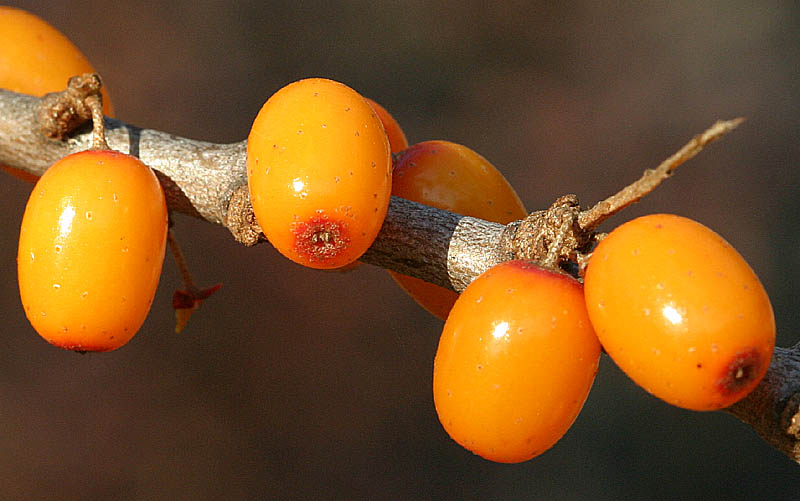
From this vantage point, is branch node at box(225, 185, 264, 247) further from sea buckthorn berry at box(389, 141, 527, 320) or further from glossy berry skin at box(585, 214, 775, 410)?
glossy berry skin at box(585, 214, 775, 410)

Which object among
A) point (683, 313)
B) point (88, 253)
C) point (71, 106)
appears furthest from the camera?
point (71, 106)

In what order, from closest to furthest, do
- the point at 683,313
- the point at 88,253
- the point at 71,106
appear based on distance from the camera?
the point at 683,313, the point at 88,253, the point at 71,106

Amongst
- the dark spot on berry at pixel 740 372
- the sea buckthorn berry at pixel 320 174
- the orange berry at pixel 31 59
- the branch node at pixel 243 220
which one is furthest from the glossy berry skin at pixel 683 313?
the orange berry at pixel 31 59

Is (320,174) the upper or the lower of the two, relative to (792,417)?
upper

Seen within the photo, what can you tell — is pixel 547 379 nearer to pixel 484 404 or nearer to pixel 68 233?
pixel 484 404

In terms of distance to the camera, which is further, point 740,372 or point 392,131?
point 392,131

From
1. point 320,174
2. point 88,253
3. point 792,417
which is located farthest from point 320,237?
point 792,417

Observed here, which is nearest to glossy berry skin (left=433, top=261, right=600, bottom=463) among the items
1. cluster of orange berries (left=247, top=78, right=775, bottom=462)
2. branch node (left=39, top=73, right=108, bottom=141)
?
cluster of orange berries (left=247, top=78, right=775, bottom=462)

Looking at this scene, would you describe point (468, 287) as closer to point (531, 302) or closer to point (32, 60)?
point (531, 302)
